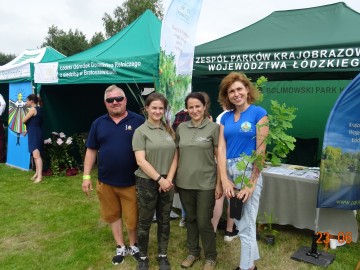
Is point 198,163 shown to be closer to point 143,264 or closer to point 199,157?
point 199,157

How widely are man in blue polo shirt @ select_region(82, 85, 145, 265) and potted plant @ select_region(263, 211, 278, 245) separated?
136 centimetres

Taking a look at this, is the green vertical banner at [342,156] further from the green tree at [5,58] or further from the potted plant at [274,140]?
the green tree at [5,58]

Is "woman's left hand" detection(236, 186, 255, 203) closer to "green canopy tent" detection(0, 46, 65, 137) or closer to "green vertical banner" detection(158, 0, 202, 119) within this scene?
"green vertical banner" detection(158, 0, 202, 119)

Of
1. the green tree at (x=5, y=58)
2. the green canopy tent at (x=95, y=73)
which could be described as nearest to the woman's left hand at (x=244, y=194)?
the green canopy tent at (x=95, y=73)

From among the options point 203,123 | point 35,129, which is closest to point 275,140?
point 203,123

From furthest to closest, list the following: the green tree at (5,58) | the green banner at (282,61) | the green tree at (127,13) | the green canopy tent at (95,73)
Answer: the green tree at (5,58)
the green tree at (127,13)
the green canopy tent at (95,73)
the green banner at (282,61)

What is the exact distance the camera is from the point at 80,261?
9.66ft

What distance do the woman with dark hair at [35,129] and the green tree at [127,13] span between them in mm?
24031

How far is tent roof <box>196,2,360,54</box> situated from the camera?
3582 mm

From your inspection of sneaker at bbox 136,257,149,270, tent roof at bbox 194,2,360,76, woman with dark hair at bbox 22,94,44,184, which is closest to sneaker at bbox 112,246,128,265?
sneaker at bbox 136,257,149,270

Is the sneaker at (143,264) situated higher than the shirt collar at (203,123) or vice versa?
the shirt collar at (203,123)

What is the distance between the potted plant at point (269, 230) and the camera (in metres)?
3.25

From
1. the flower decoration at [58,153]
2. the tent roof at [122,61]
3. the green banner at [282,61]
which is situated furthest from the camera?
the flower decoration at [58,153]

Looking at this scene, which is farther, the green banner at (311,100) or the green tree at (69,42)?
the green tree at (69,42)
